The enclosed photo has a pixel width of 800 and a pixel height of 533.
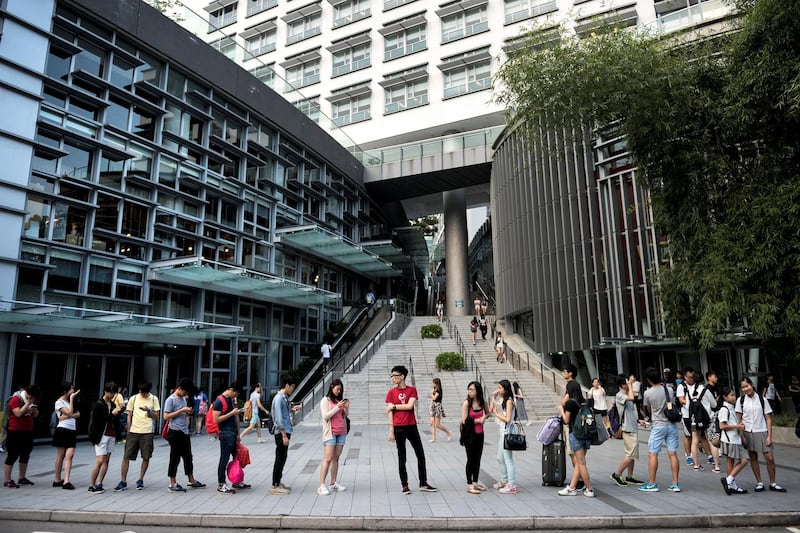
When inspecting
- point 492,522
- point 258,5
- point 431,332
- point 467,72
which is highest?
point 258,5

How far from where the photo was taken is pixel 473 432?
7.36 m

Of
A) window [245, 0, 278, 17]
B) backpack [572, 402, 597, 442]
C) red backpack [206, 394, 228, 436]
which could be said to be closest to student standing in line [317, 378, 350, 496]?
red backpack [206, 394, 228, 436]

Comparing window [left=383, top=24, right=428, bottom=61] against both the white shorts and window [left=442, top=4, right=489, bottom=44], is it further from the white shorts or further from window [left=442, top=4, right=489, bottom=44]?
the white shorts

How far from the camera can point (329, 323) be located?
1096 inches

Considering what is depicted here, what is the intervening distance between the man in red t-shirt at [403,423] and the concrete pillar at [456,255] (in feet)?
93.2

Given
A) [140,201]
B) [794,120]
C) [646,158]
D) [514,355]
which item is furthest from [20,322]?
[514,355]

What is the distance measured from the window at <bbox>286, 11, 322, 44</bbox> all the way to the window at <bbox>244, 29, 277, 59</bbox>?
158cm

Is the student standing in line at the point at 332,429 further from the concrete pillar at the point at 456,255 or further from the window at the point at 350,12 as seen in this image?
the window at the point at 350,12

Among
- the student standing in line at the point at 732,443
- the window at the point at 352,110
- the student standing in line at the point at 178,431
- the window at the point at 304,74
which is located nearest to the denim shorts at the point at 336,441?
the student standing in line at the point at 178,431

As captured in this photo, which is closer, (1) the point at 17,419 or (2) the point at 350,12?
(1) the point at 17,419

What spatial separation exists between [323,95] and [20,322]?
1156 inches

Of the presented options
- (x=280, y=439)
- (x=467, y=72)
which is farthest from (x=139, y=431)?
(x=467, y=72)

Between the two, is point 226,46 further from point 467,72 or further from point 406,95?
point 467,72

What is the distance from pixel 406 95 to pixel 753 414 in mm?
32049
